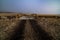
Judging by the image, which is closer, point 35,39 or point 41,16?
point 35,39

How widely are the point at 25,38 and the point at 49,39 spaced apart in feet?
1.06

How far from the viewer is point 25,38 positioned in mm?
1342

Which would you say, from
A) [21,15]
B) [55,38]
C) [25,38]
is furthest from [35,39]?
[21,15]

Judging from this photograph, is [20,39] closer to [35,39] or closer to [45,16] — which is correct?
[35,39]

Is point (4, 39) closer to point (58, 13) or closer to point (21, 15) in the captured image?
point (21, 15)

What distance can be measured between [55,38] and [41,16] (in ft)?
5.66

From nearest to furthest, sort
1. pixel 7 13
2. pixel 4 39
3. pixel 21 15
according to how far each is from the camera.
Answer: pixel 4 39 → pixel 21 15 → pixel 7 13

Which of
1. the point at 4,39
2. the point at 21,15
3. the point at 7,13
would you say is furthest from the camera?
the point at 7,13

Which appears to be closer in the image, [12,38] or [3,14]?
[12,38]

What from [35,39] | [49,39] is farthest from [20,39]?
[49,39]

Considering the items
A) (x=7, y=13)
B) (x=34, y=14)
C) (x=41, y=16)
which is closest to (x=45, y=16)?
(x=41, y=16)

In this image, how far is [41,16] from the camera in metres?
3.08

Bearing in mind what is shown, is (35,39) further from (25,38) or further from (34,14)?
(34,14)

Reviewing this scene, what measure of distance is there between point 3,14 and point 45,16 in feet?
4.30
